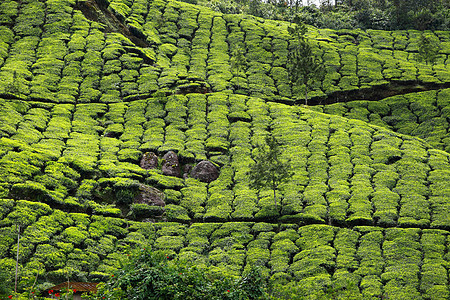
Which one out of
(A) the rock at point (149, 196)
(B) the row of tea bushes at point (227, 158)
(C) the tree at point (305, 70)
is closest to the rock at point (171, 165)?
(B) the row of tea bushes at point (227, 158)

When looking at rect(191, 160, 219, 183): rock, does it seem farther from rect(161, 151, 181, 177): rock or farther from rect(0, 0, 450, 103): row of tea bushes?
rect(0, 0, 450, 103): row of tea bushes

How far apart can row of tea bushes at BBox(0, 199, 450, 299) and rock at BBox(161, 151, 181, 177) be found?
9.06 meters

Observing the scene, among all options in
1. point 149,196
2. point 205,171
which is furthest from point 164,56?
point 149,196

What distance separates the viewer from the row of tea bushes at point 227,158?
136 feet

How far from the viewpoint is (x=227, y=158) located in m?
51.6

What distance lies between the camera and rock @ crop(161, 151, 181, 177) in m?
48.9

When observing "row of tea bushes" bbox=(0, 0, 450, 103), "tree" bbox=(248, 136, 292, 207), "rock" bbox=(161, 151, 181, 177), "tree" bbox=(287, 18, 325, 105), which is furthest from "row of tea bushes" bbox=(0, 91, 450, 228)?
"tree" bbox=(287, 18, 325, 105)

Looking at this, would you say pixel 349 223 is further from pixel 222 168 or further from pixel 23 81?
pixel 23 81

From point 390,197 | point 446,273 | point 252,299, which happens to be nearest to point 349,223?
point 390,197

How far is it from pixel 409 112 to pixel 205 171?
115ft

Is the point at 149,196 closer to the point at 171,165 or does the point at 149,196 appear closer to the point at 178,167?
the point at 171,165

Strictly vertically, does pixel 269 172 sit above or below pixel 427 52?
below

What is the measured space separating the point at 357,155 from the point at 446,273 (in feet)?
64.7

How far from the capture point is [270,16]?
110 meters
